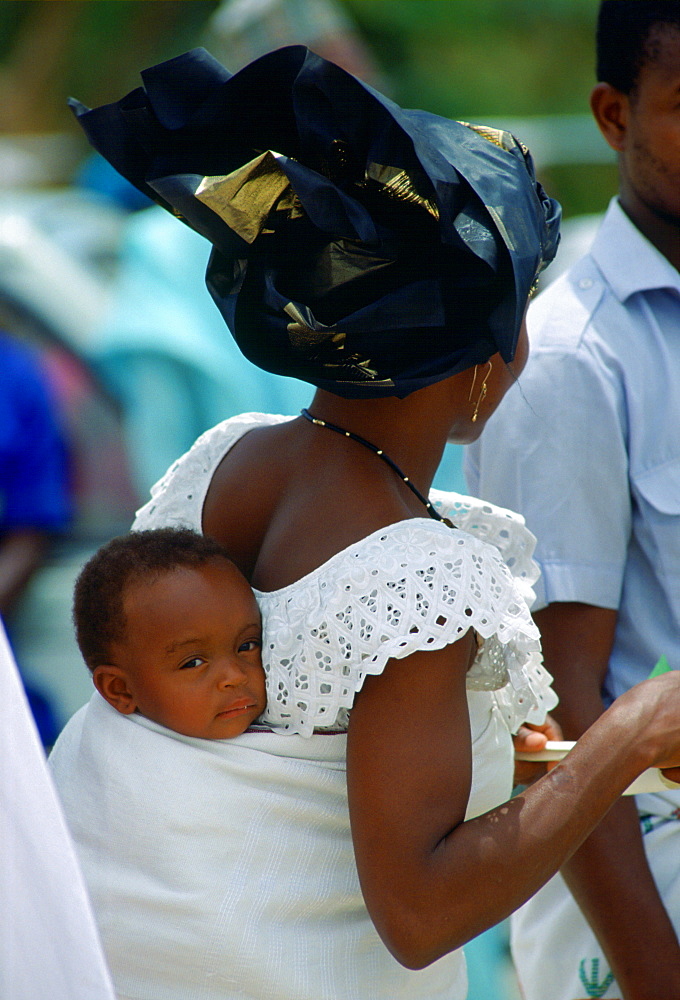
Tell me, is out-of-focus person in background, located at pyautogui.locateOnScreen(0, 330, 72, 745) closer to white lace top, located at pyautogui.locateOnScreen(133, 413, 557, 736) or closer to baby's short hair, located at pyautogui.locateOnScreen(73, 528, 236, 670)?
baby's short hair, located at pyautogui.locateOnScreen(73, 528, 236, 670)

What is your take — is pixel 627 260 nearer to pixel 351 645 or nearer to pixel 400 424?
pixel 400 424

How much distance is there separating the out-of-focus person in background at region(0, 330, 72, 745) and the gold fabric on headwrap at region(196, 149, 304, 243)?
77.2 inches

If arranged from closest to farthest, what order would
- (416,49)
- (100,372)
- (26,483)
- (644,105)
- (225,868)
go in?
(225,868), (644,105), (26,483), (100,372), (416,49)

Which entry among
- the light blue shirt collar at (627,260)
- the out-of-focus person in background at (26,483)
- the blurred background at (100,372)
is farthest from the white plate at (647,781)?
the out-of-focus person in background at (26,483)

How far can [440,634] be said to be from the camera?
132cm

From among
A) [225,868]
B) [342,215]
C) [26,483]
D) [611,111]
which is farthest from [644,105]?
[26,483]

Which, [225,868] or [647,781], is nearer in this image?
[225,868]

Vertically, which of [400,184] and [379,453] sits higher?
[400,184]

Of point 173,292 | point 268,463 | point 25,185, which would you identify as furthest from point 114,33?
point 268,463

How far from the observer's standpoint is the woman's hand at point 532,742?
69.0 inches

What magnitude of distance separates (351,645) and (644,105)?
1.13 m

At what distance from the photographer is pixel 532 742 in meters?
1.75

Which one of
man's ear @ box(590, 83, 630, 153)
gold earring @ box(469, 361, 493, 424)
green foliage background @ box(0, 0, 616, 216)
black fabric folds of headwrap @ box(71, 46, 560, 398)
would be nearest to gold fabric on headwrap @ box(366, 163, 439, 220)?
black fabric folds of headwrap @ box(71, 46, 560, 398)

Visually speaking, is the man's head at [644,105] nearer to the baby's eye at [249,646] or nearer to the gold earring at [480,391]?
the gold earring at [480,391]
